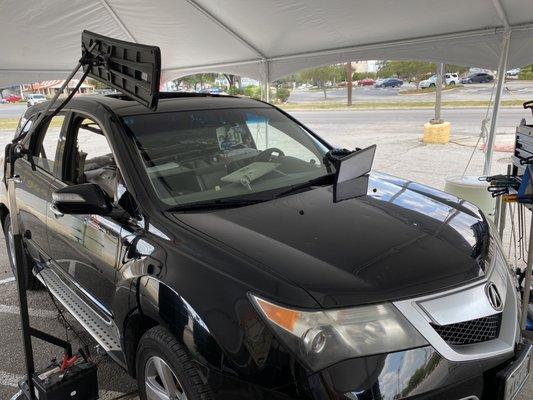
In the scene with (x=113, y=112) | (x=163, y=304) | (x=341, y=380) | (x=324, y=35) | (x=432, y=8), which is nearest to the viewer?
(x=341, y=380)

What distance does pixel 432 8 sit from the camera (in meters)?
4.93

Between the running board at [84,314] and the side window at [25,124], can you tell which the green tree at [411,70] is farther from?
the running board at [84,314]

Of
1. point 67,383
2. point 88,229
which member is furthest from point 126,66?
point 67,383

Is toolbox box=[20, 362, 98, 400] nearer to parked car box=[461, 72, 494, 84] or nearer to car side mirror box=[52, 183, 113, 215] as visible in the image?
car side mirror box=[52, 183, 113, 215]

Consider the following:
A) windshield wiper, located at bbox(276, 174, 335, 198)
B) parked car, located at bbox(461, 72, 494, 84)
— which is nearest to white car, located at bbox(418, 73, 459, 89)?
parked car, located at bbox(461, 72, 494, 84)

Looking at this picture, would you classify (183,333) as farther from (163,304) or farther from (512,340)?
(512,340)

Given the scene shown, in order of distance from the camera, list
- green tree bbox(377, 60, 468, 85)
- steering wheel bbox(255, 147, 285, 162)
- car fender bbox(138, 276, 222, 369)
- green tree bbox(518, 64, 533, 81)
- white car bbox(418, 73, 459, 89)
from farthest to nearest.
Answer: white car bbox(418, 73, 459, 89) → green tree bbox(377, 60, 468, 85) → green tree bbox(518, 64, 533, 81) → steering wheel bbox(255, 147, 285, 162) → car fender bbox(138, 276, 222, 369)

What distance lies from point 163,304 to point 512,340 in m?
1.47

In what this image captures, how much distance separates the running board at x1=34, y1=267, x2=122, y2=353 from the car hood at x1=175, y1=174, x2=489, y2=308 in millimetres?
858

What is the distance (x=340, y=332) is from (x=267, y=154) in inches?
68.7

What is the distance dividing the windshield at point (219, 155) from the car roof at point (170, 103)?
0.06m

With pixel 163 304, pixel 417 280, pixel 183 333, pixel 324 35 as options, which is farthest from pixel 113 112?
pixel 324 35

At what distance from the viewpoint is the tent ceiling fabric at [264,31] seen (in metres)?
5.04

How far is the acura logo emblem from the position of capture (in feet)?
6.20
